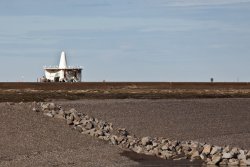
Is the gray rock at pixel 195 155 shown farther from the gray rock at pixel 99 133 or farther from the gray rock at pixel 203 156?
the gray rock at pixel 99 133

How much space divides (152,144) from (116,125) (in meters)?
6.13

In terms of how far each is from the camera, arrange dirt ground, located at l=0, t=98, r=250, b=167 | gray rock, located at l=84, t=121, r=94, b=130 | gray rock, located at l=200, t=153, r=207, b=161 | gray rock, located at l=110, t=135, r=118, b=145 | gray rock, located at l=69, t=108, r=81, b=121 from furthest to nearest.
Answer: gray rock, located at l=69, t=108, r=81, b=121 < gray rock, located at l=84, t=121, r=94, b=130 < gray rock, located at l=110, t=135, r=118, b=145 < gray rock, located at l=200, t=153, r=207, b=161 < dirt ground, located at l=0, t=98, r=250, b=167

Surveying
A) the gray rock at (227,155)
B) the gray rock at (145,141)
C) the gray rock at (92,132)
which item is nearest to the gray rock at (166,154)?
the gray rock at (145,141)

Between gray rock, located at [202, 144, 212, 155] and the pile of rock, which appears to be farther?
gray rock, located at [202, 144, 212, 155]

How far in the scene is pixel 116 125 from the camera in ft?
138

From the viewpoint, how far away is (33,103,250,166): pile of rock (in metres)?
33.1

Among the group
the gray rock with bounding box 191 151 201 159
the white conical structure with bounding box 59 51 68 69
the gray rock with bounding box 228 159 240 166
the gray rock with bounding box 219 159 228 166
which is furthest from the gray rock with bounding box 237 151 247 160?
the white conical structure with bounding box 59 51 68 69

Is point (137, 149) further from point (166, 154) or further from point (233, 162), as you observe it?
point (233, 162)

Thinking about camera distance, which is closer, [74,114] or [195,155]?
[195,155]

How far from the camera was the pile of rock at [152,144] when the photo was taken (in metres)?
33.1

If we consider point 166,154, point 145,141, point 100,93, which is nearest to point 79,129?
point 145,141

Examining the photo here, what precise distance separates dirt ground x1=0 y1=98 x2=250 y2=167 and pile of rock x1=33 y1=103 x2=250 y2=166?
2.68 feet

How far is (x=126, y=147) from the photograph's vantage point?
3591 cm

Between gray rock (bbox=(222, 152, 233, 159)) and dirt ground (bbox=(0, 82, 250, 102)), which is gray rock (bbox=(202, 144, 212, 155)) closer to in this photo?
gray rock (bbox=(222, 152, 233, 159))
